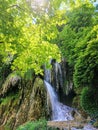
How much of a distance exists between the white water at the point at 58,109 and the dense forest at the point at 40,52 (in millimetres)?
685

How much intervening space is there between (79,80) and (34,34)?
6.97 metres

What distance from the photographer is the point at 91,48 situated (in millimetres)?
12930

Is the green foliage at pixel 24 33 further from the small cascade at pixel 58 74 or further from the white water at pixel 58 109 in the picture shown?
the small cascade at pixel 58 74

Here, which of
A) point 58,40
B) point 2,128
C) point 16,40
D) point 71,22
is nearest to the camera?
point 16,40

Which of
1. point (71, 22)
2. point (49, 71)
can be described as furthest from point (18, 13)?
point (71, 22)

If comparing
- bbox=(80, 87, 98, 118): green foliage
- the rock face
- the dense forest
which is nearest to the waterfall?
the dense forest

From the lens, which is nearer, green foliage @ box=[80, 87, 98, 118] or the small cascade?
green foliage @ box=[80, 87, 98, 118]

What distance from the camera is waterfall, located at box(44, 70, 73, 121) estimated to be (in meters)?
14.6

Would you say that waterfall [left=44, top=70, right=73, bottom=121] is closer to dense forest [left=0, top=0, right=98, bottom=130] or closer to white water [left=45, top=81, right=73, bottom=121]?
white water [left=45, top=81, right=73, bottom=121]

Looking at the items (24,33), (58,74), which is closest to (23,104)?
(58,74)

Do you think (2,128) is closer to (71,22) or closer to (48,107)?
(48,107)

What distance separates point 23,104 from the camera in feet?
47.9

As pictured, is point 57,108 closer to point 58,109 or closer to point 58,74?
point 58,109

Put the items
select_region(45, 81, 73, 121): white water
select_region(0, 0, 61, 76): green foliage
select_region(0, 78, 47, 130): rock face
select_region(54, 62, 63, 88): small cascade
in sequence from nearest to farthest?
select_region(0, 0, 61, 76): green foliage
select_region(0, 78, 47, 130): rock face
select_region(45, 81, 73, 121): white water
select_region(54, 62, 63, 88): small cascade
